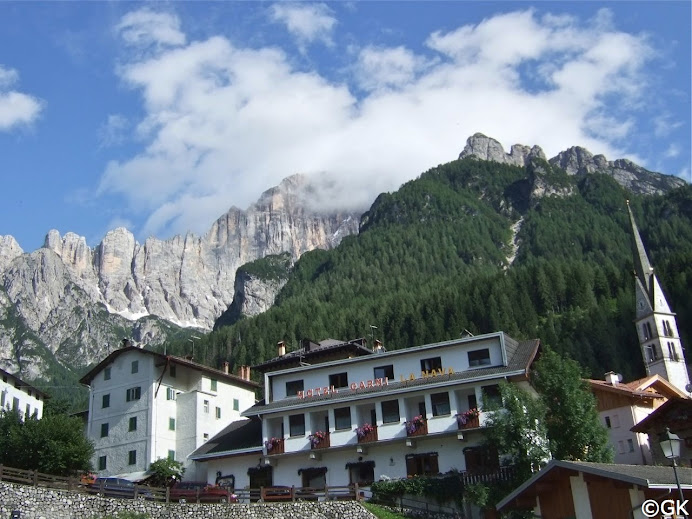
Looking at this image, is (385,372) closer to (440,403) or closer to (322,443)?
(440,403)

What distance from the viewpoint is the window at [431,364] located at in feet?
182

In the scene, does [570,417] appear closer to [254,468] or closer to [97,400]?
[254,468]

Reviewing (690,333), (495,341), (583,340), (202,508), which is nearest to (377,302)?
(583,340)

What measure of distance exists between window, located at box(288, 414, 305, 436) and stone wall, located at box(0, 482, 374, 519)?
12488mm

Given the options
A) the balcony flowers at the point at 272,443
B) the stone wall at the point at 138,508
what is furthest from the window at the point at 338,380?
the stone wall at the point at 138,508

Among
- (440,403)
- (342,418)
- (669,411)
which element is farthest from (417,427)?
(669,411)

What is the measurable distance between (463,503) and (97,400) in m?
36.8

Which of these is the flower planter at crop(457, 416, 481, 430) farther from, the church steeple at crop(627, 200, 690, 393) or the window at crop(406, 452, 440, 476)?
the church steeple at crop(627, 200, 690, 393)

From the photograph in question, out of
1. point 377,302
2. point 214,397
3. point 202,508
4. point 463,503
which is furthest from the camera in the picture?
point 377,302

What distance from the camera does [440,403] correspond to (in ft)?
172

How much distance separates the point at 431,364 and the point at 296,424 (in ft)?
35.6

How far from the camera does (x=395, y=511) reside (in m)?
44.7

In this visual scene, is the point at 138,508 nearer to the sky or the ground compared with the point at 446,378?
nearer to the ground

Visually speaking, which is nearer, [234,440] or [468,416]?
[468,416]
